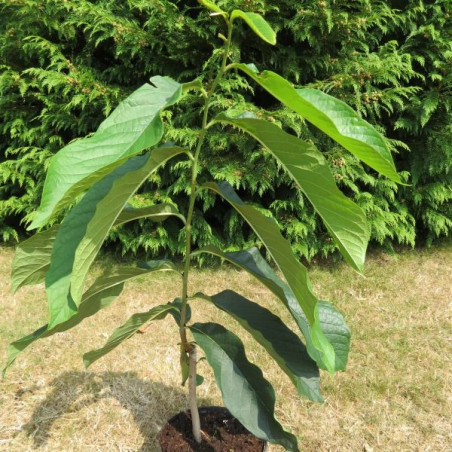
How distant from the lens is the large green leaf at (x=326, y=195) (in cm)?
93

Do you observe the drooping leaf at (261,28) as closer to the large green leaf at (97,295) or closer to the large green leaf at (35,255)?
the large green leaf at (35,255)

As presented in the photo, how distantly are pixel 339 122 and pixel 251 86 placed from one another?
11.8 ft

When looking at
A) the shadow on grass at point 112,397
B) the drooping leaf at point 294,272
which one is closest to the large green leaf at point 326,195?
the drooping leaf at point 294,272

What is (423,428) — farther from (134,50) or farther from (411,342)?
(134,50)

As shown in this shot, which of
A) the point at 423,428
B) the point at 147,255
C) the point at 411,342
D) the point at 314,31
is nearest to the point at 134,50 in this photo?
the point at 314,31

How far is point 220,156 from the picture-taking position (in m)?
4.19

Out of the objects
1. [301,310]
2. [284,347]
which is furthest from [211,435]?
[301,310]

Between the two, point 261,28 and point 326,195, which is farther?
point 326,195

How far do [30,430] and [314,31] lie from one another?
3.81m

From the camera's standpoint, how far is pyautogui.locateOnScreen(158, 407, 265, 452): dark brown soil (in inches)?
65.9

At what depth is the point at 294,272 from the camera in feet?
3.34

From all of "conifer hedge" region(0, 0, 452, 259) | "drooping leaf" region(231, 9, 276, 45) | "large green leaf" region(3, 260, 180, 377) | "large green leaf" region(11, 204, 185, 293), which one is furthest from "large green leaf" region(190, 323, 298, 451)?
"conifer hedge" region(0, 0, 452, 259)

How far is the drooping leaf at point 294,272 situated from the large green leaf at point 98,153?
0.42 meters

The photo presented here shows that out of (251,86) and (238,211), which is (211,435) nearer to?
(238,211)
